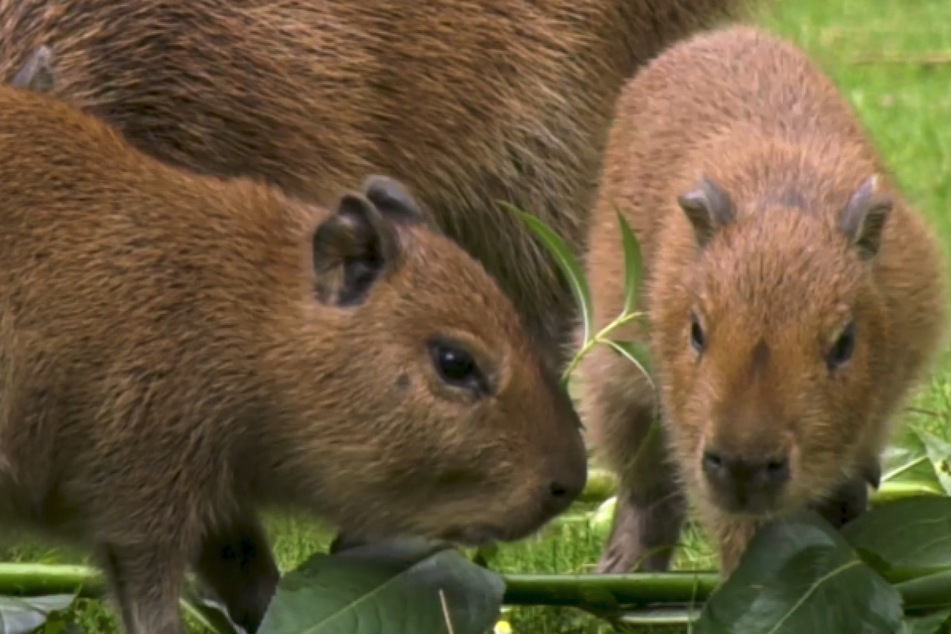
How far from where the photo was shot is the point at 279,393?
409 centimetres

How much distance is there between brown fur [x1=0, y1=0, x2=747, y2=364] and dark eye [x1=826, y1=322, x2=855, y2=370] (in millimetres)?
1438

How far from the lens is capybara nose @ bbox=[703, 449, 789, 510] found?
12.4 ft

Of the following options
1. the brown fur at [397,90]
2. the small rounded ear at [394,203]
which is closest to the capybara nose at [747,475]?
the small rounded ear at [394,203]

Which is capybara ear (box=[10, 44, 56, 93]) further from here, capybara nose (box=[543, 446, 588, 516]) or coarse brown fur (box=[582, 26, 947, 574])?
capybara nose (box=[543, 446, 588, 516])

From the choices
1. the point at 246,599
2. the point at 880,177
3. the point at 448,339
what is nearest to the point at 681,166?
the point at 880,177

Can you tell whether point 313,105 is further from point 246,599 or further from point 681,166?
point 246,599

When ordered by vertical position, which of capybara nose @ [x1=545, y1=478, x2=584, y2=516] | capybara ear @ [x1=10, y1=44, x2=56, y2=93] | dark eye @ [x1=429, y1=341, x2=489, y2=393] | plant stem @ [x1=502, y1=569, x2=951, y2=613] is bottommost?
plant stem @ [x1=502, y1=569, x2=951, y2=613]

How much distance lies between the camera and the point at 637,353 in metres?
4.38

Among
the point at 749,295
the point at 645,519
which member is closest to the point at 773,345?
the point at 749,295

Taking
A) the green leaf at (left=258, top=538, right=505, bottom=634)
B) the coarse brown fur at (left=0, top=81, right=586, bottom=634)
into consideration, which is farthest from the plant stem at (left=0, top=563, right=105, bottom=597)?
the green leaf at (left=258, top=538, right=505, bottom=634)

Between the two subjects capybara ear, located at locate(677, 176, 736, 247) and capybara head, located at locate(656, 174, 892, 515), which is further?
capybara ear, located at locate(677, 176, 736, 247)

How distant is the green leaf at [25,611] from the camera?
4.24 metres

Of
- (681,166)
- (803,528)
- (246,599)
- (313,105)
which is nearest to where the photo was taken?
(803,528)

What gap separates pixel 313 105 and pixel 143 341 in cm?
132
